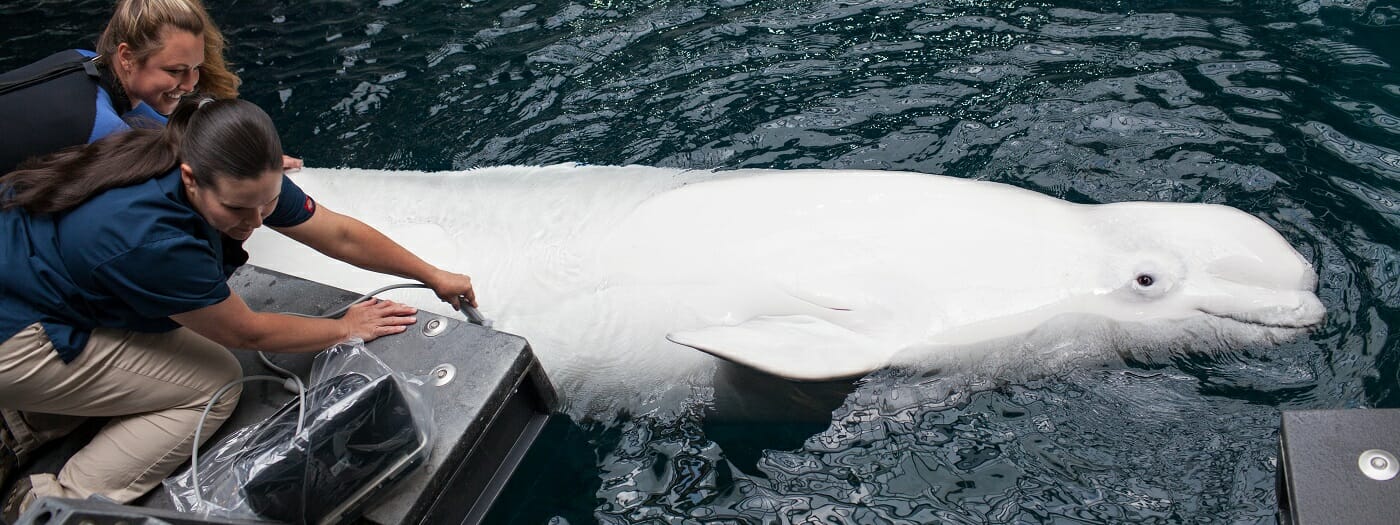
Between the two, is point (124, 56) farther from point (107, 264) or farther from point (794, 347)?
point (794, 347)

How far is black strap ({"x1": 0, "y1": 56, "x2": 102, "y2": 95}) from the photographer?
4.03 m

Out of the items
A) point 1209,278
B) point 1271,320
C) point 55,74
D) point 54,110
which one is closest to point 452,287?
point 54,110

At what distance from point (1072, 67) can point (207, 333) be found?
5.80 m

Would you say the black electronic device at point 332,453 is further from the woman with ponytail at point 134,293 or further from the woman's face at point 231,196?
the woman's face at point 231,196

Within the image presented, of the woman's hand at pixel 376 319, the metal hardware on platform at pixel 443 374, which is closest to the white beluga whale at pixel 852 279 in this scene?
the woman's hand at pixel 376 319

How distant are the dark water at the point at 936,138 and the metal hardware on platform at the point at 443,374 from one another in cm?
76

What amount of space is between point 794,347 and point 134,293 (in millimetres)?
2409

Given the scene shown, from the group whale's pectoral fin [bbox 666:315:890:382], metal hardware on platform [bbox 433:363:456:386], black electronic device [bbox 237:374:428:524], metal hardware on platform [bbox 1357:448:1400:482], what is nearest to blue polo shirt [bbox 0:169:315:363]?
black electronic device [bbox 237:374:428:524]

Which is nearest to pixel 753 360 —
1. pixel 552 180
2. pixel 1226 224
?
pixel 552 180

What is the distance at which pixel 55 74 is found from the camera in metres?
4.16

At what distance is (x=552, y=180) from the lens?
205 inches

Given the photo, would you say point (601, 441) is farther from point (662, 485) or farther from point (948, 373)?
point (948, 373)

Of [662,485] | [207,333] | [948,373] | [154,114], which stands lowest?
[662,485]

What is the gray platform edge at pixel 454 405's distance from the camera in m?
3.61
